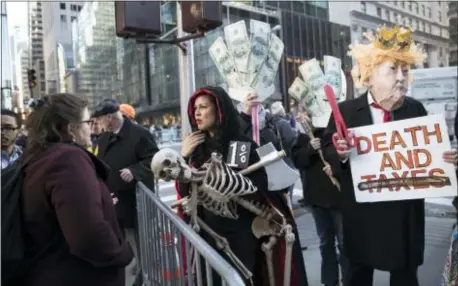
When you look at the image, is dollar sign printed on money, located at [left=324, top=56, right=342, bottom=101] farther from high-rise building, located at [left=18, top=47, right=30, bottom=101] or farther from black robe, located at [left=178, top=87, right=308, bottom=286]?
high-rise building, located at [left=18, top=47, right=30, bottom=101]

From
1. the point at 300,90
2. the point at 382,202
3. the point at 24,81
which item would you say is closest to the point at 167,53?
the point at 24,81

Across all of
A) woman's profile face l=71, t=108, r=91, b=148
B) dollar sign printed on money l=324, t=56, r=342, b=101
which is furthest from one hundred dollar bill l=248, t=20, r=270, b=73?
woman's profile face l=71, t=108, r=91, b=148

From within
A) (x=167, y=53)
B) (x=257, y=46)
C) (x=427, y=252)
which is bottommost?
(x=427, y=252)

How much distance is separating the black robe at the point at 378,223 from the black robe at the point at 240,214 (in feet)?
1.31

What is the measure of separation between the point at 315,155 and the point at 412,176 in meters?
1.57

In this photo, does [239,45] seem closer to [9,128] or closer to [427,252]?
[9,128]

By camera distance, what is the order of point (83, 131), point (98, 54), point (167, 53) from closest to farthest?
1. point (83, 131)
2. point (167, 53)
3. point (98, 54)

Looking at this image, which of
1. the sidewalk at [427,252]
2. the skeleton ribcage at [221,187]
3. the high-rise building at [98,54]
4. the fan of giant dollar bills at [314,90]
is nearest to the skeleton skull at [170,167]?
the skeleton ribcage at [221,187]

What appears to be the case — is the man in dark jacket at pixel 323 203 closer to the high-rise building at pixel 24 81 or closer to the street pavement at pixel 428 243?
the street pavement at pixel 428 243

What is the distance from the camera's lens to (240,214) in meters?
3.16

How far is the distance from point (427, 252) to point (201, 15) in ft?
12.6

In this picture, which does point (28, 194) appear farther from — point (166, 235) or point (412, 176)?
point (412, 176)

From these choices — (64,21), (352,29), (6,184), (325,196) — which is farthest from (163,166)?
(64,21)

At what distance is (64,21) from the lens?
12469 cm
